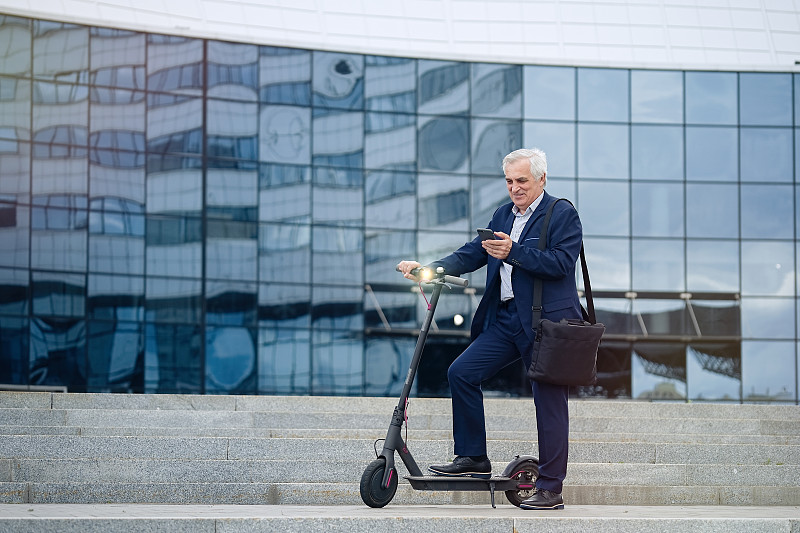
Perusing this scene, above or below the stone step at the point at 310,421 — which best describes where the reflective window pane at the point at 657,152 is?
above

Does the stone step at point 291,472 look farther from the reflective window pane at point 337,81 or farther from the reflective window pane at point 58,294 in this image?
the reflective window pane at point 337,81

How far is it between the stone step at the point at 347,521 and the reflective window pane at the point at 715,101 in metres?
21.1

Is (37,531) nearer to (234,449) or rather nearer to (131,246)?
(234,449)

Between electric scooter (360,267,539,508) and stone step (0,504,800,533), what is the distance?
0.12 meters

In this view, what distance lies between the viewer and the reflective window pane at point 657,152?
24.9 m

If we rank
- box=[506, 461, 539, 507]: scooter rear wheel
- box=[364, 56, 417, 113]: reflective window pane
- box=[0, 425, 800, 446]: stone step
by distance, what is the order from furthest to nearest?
box=[364, 56, 417, 113]: reflective window pane
box=[0, 425, 800, 446]: stone step
box=[506, 461, 539, 507]: scooter rear wheel

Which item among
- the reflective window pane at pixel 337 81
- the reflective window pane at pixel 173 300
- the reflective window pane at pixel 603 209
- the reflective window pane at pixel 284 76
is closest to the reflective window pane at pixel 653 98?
the reflective window pane at pixel 603 209

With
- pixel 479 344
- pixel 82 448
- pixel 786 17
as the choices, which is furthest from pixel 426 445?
pixel 786 17

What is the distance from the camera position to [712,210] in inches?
978

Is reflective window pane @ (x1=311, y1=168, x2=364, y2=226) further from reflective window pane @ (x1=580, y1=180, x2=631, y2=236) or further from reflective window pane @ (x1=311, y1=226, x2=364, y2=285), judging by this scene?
reflective window pane @ (x1=580, y1=180, x2=631, y2=236)

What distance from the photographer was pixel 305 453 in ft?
23.9

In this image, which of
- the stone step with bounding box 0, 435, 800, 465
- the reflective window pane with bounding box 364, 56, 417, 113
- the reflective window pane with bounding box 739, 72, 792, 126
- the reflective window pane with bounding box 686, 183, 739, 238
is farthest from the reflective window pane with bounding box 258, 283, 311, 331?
the stone step with bounding box 0, 435, 800, 465

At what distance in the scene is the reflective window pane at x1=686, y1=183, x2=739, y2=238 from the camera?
24.8 metres

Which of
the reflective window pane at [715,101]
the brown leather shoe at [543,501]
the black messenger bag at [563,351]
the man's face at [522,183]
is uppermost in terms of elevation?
the reflective window pane at [715,101]
